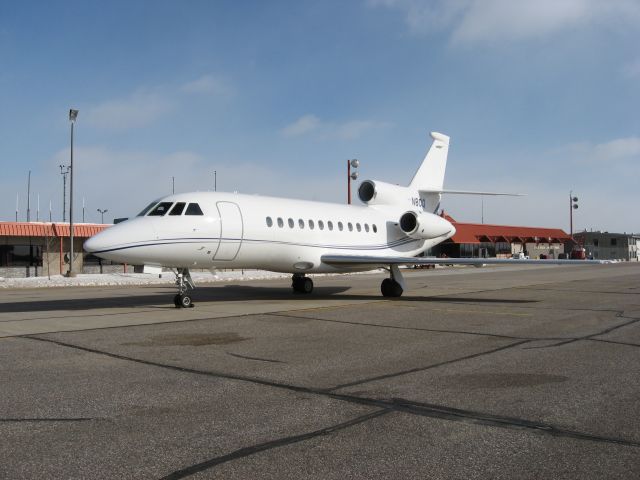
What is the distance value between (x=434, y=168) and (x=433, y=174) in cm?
27

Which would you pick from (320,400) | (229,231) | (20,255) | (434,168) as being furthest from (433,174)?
(20,255)

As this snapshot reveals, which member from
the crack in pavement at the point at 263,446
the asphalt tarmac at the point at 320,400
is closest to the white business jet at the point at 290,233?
the asphalt tarmac at the point at 320,400

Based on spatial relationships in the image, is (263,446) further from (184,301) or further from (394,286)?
(394,286)

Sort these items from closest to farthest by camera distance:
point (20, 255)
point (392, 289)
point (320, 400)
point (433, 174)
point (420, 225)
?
point (320, 400)
point (392, 289)
point (420, 225)
point (433, 174)
point (20, 255)

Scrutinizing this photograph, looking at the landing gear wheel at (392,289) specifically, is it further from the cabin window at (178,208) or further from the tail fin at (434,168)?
the cabin window at (178,208)

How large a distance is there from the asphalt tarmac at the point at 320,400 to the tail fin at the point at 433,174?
13.6 m

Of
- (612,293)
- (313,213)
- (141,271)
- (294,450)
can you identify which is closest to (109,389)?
(294,450)

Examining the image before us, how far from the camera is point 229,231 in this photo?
15.7m

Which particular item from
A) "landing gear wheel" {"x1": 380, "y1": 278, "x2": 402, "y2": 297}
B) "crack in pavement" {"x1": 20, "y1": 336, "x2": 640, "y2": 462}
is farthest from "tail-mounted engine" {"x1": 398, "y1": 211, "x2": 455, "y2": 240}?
"crack in pavement" {"x1": 20, "y1": 336, "x2": 640, "y2": 462}

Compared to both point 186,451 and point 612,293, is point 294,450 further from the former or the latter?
point 612,293

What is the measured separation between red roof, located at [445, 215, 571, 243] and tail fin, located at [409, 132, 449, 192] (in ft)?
96.6

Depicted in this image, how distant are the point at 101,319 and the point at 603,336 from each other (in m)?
10.1

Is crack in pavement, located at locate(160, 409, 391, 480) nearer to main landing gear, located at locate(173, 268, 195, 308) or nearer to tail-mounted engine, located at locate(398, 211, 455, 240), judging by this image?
main landing gear, located at locate(173, 268, 195, 308)

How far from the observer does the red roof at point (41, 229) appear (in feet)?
109
